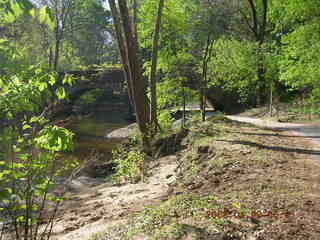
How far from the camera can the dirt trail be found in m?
5.08

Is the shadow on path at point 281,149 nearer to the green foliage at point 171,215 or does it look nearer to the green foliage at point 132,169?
the green foliage at point 132,169

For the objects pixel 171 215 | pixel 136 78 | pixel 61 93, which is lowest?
pixel 171 215

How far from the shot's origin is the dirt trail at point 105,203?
16.7 feet

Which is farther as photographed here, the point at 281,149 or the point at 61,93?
the point at 281,149

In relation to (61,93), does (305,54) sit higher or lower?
higher

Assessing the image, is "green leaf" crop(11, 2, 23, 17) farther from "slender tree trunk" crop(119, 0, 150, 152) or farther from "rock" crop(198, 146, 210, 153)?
"slender tree trunk" crop(119, 0, 150, 152)

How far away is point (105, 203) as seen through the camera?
6.75 metres

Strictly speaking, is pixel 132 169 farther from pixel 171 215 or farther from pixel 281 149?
pixel 171 215

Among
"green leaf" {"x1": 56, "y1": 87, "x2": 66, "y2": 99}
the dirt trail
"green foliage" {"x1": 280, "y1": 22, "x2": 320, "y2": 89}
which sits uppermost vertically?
"green foliage" {"x1": 280, "y1": 22, "x2": 320, "y2": 89}

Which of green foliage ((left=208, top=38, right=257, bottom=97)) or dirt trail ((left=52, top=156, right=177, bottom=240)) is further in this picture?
green foliage ((left=208, top=38, right=257, bottom=97))

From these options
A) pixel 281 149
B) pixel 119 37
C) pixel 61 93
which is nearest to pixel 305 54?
pixel 281 149

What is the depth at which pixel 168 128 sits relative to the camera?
42.9 ft

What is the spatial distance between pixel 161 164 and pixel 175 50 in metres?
5.88

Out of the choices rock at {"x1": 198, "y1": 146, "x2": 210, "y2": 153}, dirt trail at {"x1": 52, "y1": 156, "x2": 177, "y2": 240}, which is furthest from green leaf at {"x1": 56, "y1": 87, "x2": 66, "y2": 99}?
rock at {"x1": 198, "y1": 146, "x2": 210, "y2": 153}
